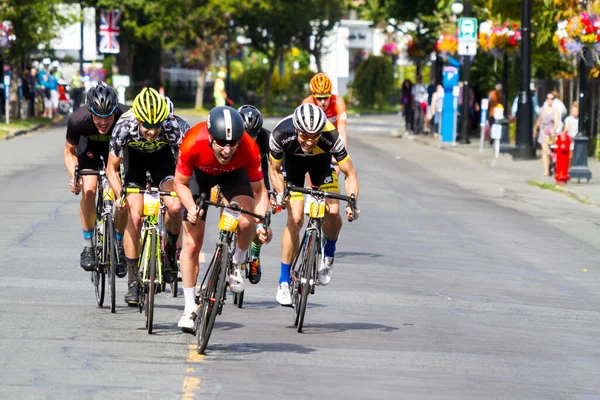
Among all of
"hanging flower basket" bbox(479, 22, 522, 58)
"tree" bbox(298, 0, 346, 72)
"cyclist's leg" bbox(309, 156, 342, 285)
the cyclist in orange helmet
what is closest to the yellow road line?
"cyclist's leg" bbox(309, 156, 342, 285)

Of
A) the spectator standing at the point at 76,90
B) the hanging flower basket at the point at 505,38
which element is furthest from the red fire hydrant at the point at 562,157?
the spectator standing at the point at 76,90

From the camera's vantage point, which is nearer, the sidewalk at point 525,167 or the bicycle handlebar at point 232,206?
the bicycle handlebar at point 232,206

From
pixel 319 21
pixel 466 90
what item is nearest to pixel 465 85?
pixel 466 90

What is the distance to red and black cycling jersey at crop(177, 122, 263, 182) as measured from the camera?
9188 mm

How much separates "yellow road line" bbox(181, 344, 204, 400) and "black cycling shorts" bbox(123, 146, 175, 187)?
1.79 meters

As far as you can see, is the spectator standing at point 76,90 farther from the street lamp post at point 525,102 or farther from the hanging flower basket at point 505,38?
the street lamp post at point 525,102

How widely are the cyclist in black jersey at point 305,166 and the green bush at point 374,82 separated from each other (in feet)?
210

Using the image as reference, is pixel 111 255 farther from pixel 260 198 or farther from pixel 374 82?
pixel 374 82

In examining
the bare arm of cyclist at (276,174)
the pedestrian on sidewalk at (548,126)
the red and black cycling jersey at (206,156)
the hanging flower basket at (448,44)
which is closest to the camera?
the red and black cycling jersey at (206,156)

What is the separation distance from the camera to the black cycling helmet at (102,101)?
10914 mm

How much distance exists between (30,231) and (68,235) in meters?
0.55

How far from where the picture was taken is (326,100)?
14.2 meters

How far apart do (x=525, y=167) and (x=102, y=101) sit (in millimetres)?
20854

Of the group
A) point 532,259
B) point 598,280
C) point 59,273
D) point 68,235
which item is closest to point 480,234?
point 532,259
